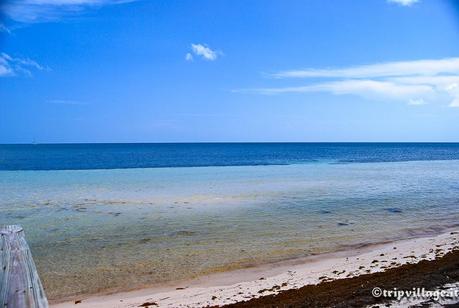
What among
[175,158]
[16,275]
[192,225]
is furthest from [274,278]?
[175,158]

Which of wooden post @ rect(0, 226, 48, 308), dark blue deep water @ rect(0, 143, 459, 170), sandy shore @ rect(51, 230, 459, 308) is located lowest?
sandy shore @ rect(51, 230, 459, 308)

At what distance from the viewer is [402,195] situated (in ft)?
77.2

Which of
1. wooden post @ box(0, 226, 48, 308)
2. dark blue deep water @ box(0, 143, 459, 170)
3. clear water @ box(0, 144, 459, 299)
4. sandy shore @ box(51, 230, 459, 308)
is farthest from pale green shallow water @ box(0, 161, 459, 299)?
dark blue deep water @ box(0, 143, 459, 170)

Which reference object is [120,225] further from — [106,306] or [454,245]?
[454,245]

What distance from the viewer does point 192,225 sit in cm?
1558

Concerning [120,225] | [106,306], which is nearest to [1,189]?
[120,225]

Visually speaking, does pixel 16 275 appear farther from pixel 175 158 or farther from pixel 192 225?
pixel 175 158

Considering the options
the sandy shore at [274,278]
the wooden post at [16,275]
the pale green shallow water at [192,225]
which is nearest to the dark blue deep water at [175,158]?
the pale green shallow water at [192,225]

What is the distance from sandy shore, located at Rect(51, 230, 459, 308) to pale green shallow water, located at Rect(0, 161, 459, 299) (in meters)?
0.60

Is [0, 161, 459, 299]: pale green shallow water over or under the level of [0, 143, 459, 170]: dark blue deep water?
under

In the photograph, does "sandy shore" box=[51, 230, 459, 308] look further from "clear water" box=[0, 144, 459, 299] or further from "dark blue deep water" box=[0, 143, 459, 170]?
"dark blue deep water" box=[0, 143, 459, 170]

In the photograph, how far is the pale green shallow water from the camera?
35.3ft

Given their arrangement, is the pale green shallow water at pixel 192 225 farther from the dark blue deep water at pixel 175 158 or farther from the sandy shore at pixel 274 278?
the dark blue deep water at pixel 175 158

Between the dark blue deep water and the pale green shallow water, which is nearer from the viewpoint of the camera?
the pale green shallow water
